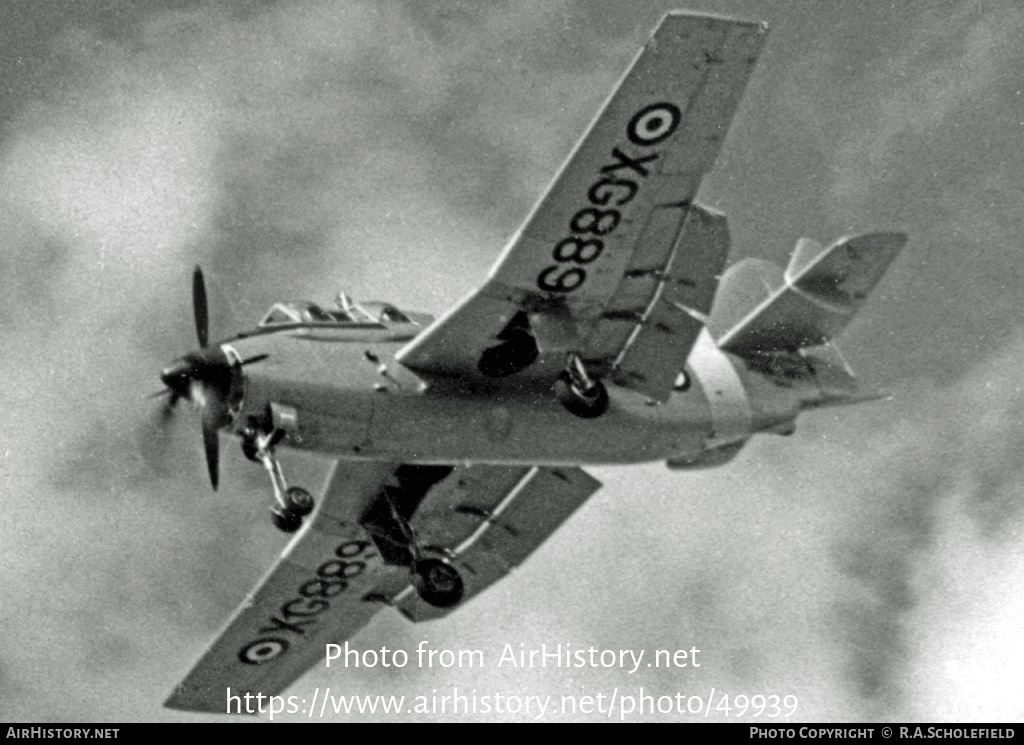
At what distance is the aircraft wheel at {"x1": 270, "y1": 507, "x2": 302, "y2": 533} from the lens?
2189 cm

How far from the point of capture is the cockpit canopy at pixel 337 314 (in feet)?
75.9

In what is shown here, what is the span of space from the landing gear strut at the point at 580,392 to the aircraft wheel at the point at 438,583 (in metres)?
3.72

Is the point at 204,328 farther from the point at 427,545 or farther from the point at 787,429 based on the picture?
the point at 787,429

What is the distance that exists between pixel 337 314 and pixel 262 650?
8559 mm

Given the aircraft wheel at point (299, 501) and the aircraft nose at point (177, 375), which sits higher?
the aircraft nose at point (177, 375)

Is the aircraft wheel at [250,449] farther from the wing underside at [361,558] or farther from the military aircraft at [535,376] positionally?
the wing underside at [361,558]

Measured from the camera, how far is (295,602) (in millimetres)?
28422

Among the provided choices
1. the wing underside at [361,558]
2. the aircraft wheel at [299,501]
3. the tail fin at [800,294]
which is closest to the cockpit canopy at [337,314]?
the aircraft wheel at [299,501]

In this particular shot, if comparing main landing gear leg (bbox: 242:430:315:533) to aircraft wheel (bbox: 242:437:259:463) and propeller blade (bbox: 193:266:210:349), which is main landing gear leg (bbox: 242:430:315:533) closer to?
aircraft wheel (bbox: 242:437:259:463)

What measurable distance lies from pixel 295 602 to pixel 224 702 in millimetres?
2367

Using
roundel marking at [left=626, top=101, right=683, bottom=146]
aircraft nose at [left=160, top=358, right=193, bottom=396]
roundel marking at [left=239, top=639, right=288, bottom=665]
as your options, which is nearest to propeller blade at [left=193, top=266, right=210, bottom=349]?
aircraft nose at [left=160, top=358, right=193, bottom=396]

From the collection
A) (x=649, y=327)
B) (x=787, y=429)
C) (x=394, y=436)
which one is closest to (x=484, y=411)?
(x=394, y=436)

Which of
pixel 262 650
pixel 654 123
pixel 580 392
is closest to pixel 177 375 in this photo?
pixel 580 392
